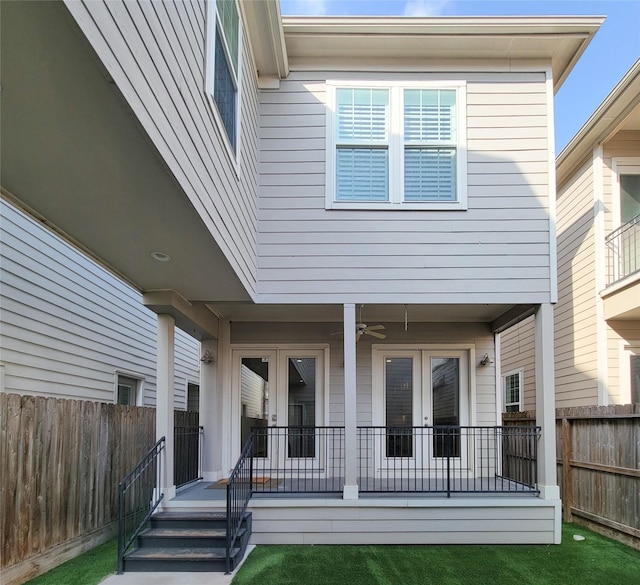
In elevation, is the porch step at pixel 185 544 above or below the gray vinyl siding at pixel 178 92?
below

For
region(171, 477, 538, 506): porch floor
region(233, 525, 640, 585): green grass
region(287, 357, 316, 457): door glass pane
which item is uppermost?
region(287, 357, 316, 457): door glass pane

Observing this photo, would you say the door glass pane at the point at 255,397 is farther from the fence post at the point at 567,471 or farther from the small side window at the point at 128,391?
the fence post at the point at 567,471

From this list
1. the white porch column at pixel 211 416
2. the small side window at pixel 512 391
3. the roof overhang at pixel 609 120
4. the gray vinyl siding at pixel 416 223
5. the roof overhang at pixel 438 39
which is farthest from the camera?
the small side window at pixel 512 391

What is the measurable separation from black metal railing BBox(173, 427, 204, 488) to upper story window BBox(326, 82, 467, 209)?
11.4 feet

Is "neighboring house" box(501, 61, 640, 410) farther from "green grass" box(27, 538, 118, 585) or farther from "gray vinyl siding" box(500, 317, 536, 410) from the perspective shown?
"green grass" box(27, 538, 118, 585)

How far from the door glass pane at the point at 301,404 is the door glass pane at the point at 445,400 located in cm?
179

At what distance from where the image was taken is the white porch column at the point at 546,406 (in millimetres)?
6261

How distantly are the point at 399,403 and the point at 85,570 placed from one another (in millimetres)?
4659

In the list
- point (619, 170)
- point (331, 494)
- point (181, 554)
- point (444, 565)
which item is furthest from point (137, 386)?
point (619, 170)

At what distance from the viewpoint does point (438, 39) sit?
6.50 m

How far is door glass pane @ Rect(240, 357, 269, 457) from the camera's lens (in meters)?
8.13

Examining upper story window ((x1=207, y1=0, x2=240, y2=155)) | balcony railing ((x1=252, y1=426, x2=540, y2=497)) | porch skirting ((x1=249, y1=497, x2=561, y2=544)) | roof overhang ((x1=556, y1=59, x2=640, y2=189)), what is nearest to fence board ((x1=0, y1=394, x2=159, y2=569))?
porch skirting ((x1=249, y1=497, x2=561, y2=544))

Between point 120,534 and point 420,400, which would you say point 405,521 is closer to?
point 420,400

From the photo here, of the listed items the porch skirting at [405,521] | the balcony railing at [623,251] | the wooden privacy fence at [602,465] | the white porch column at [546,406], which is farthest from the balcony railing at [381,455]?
the balcony railing at [623,251]
